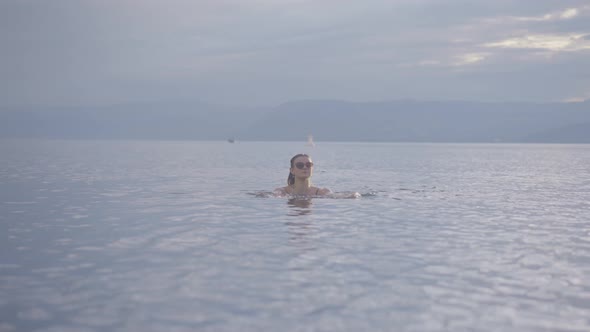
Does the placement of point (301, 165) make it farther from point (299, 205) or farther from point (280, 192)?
point (280, 192)

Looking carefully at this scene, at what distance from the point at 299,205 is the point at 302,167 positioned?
1.51 m

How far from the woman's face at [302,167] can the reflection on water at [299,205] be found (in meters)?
0.98

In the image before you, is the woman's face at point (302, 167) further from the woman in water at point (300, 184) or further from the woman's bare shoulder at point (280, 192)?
the woman's bare shoulder at point (280, 192)

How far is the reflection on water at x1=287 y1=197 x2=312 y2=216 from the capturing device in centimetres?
1781

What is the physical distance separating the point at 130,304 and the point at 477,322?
461 cm

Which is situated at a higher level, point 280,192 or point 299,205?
point 280,192

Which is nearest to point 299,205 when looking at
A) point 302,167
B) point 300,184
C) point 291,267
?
point 302,167

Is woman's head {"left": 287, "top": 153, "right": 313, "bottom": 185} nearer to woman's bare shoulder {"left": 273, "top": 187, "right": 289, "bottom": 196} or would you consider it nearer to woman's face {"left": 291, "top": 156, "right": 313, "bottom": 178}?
woman's face {"left": 291, "top": 156, "right": 313, "bottom": 178}

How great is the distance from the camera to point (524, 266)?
10266mm

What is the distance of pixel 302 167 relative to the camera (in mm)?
20469

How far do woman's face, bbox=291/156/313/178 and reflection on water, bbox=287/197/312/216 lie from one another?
984 mm

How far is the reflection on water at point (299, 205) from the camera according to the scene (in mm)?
17812

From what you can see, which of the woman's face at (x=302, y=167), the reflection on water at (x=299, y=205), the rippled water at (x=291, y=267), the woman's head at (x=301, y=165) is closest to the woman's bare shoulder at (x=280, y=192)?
the reflection on water at (x=299, y=205)

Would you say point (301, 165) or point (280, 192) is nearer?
point (301, 165)
